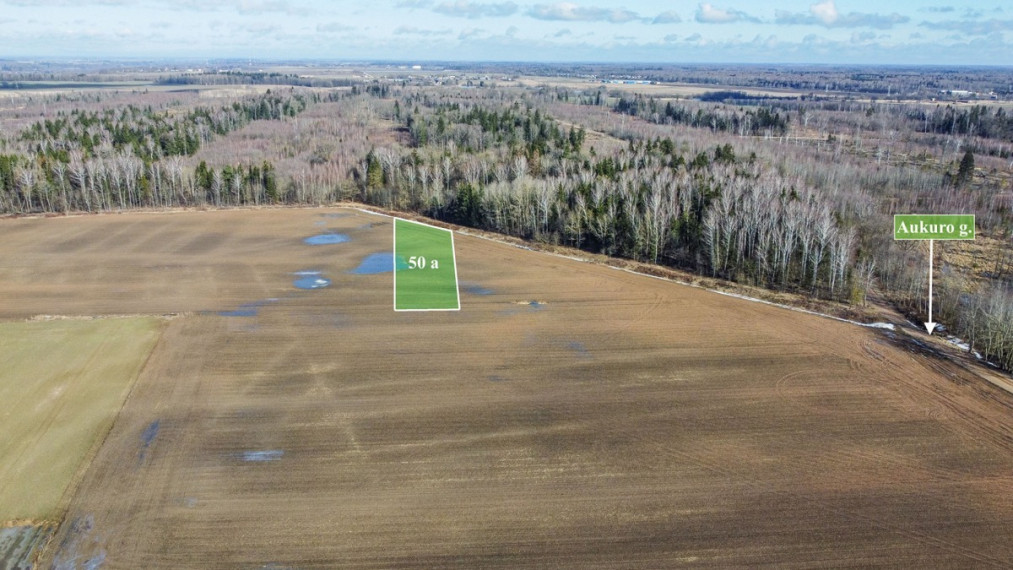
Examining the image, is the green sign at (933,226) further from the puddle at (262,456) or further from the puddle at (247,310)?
the puddle at (247,310)

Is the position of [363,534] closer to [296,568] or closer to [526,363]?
[296,568]

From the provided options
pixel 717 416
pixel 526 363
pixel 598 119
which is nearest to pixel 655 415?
pixel 717 416

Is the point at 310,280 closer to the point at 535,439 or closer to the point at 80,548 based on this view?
the point at 535,439

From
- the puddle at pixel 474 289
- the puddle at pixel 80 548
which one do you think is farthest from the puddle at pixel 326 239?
the puddle at pixel 80 548

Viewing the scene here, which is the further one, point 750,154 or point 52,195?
point 750,154

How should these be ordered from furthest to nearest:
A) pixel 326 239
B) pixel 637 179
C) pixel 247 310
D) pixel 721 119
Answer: pixel 721 119 < pixel 637 179 < pixel 326 239 < pixel 247 310

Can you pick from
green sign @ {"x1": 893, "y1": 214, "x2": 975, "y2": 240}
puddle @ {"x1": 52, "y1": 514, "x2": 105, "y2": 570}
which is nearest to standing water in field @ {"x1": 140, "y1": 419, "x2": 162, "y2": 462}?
puddle @ {"x1": 52, "y1": 514, "x2": 105, "y2": 570}

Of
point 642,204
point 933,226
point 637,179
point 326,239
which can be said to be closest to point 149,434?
point 326,239
